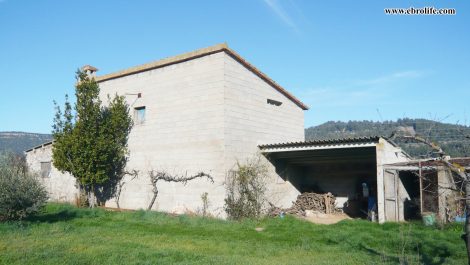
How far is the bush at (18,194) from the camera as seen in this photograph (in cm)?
1209

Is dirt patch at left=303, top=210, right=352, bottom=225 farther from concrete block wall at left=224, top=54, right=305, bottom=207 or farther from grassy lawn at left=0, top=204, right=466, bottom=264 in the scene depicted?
grassy lawn at left=0, top=204, right=466, bottom=264

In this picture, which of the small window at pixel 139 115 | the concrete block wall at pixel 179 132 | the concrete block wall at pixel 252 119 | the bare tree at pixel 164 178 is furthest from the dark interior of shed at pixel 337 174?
the small window at pixel 139 115

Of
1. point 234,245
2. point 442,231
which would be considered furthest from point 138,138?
point 442,231

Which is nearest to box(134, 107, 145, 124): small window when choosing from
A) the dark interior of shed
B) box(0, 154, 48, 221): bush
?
box(0, 154, 48, 221): bush

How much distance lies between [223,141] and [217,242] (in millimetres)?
4756

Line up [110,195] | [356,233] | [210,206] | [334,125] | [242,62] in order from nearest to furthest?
[356,233] → [210,206] → [242,62] → [110,195] → [334,125]

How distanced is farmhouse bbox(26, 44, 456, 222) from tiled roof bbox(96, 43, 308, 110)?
0.04m

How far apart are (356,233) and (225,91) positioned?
21.7ft

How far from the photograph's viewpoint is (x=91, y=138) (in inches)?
649

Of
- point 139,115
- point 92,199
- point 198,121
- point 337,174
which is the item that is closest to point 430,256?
point 198,121

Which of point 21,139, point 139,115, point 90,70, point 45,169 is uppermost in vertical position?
point 21,139

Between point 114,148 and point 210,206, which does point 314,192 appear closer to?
point 210,206

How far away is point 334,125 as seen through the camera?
91.2 m

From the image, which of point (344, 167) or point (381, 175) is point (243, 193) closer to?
point (381, 175)
